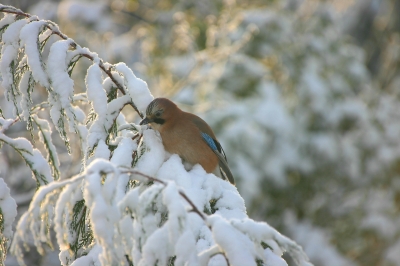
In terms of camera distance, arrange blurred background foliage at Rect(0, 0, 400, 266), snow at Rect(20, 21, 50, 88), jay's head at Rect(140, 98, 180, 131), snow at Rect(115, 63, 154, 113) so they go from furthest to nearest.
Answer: blurred background foliage at Rect(0, 0, 400, 266), jay's head at Rect(140, 98, 180, 131), snow at Rect(115, 63, 154, 113), snow at Rect(20, 21, 50, 88)

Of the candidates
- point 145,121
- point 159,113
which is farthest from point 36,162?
point 159,113

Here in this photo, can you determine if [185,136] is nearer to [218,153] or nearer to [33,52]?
[218,153]

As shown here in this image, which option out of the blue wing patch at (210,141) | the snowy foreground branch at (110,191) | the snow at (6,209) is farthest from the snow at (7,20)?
the blue wing patch at (210,141)

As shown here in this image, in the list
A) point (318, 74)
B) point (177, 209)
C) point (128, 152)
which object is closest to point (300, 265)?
point (177, 209)

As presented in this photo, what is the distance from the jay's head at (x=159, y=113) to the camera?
2205 mm

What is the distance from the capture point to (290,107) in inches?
272

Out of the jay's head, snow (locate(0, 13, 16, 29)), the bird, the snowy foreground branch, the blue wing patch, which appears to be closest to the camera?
the snowy foreground branch

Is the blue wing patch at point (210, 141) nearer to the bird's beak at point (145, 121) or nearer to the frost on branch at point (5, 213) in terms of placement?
the bird's beak at point (145, 121)

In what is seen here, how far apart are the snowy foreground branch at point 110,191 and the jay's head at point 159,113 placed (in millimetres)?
134

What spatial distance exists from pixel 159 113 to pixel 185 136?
0.28 metres

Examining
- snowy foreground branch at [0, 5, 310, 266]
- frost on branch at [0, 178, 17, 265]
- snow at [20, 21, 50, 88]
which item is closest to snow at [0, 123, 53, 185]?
snowy foreground branch at [0, 5, 310, 266]

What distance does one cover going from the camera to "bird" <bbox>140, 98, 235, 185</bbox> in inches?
93.2

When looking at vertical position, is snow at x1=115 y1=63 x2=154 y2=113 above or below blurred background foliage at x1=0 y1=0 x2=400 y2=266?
below

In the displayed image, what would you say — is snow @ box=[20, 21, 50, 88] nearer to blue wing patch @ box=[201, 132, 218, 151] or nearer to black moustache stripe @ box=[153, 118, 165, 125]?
black moustache stripe @ box=[153, 118, 165, 125]
